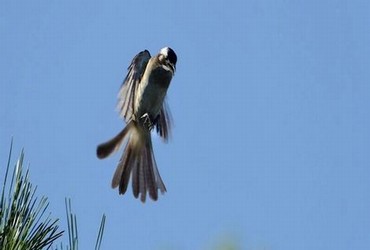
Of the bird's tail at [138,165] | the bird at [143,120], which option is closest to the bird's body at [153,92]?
the bird at [143,120]

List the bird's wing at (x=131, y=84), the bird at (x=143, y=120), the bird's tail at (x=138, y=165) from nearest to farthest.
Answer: the bird's tail at (x=138, y=165) → the bird at (x=143, y=120) → the bird's wing at (x=131, y=84)

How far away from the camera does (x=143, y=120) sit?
5465 millimetres

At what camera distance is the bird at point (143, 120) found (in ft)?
17.6

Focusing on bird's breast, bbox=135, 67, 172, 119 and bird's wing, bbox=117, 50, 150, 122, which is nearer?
bird's breast, bbox=135, 67, 172, 119

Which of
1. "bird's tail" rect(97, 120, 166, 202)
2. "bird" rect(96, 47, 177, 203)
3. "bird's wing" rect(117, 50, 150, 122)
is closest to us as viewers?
"bird's tail" rect(97, 120, 166, 202)

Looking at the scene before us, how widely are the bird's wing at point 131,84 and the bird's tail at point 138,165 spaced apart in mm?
122

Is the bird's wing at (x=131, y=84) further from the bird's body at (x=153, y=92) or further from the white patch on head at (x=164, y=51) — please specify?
the white patch on head at (x=164, y=51)

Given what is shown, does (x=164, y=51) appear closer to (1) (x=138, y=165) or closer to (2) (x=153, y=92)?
(2) (x=153, y=92)

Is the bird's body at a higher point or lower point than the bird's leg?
higher

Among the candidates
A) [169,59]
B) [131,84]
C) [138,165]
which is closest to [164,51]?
[169,59]

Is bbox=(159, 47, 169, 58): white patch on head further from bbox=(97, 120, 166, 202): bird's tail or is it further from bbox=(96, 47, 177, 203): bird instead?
bbox=(97, 120, 166, 202): bird's tail

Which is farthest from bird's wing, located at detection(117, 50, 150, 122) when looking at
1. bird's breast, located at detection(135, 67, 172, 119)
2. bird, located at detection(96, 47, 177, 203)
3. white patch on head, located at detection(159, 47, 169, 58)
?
white patch on head, located at detection(159, 47, 169, 58)

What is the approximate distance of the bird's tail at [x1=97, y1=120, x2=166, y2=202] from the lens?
522cm

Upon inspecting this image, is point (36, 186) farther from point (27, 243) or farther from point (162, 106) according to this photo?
point (162, 106)
